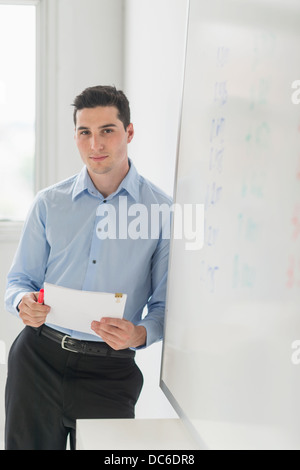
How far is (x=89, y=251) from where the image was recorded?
1658 mm

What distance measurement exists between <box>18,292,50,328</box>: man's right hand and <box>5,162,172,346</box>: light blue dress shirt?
0.07 metres

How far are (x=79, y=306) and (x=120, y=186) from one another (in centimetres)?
38

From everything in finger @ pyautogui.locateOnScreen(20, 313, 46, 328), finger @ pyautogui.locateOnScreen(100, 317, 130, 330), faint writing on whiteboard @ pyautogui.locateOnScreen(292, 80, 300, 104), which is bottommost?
finger @ pyautogui.locateOnScreen(20, 313, 46, 328)

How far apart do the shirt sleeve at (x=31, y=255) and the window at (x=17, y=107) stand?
1164mm

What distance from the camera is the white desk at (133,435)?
1138 mm

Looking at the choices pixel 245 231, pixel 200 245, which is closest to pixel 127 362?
pixel 200 245

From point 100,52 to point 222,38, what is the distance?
6.07 ft

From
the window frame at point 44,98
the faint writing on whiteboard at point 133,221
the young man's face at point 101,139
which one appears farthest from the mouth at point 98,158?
the window frame at point 44,98

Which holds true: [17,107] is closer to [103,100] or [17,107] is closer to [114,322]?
[103,100]

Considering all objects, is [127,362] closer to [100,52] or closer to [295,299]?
[295,299]

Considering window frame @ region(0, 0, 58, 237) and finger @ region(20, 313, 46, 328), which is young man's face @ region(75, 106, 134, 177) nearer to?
finger @ region(20, 313, 46, 328)

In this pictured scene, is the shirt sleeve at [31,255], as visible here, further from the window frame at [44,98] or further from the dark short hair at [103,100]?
the window frame at [44,98]

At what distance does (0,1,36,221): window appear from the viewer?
282cm

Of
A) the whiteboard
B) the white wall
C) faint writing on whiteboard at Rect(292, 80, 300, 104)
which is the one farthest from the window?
faint writing on whiteboard at Rect(292, 80, 300, 104)
